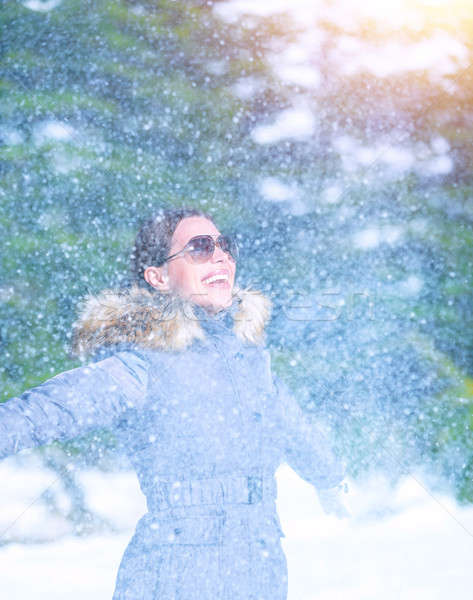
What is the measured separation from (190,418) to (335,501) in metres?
0.31

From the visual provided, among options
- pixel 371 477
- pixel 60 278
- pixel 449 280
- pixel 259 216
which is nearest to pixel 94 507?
pixel 60 278

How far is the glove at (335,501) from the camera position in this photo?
116 cm

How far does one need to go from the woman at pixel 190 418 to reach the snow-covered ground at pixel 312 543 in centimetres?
29

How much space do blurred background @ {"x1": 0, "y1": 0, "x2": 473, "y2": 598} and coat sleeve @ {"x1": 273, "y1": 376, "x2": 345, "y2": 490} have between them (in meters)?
0.13

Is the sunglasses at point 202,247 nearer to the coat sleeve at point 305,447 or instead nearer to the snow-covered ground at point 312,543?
the coat sleeve at point 305,447

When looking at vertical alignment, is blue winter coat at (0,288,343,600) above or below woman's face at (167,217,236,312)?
below

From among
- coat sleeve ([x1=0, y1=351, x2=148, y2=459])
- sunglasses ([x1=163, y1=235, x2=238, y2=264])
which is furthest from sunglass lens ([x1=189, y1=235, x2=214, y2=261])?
coat sleeve ([x1=0, y1=351, x2=148, y2=459])

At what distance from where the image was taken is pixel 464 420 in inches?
51.5

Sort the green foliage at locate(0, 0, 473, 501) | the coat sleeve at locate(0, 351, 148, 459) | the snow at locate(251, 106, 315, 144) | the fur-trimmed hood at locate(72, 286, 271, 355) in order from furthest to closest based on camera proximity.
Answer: the snow at locate(251, 106, 315, 144), the green foliage at locate(0, 0, 473, 501), the fur-trimmed hood at locate(72, 286, 271, 355), the coat sleeve at locate(0, 351, 148, 459)

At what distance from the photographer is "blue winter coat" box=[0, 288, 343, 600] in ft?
Result: 3.13

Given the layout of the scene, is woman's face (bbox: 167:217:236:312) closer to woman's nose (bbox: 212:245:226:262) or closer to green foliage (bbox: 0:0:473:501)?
woman's nose (bbox: 212:245:226:262)

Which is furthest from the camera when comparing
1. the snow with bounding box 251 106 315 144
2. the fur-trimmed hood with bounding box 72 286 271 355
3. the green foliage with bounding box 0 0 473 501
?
the snow with bounding box 251 106 315 144

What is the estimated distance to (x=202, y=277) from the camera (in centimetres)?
113

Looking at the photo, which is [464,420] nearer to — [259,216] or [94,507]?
[259,216]
